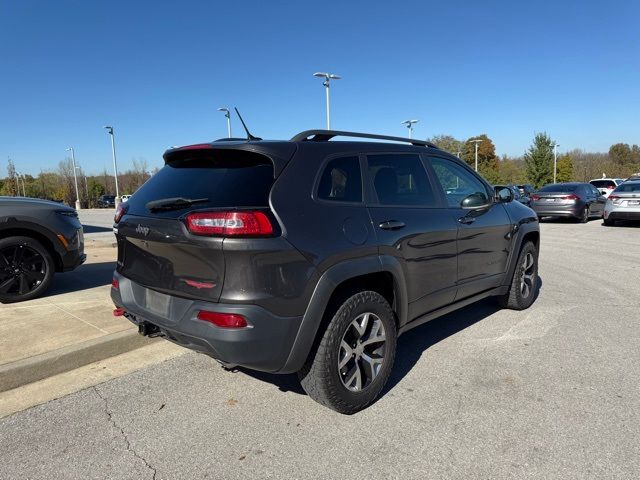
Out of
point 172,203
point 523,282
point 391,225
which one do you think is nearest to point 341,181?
point 391,225

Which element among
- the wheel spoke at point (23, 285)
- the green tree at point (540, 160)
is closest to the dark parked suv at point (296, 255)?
the wheel spoke at point (23, 285)

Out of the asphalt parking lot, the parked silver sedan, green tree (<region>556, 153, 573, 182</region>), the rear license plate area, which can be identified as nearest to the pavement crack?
the asphalt parking lot

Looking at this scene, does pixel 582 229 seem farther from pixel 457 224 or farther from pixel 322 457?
pixel 322 457

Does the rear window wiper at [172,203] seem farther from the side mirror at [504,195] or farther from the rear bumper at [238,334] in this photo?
the side mirror at [504,195]

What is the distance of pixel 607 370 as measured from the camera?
145 inches

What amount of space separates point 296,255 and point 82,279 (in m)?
5.35

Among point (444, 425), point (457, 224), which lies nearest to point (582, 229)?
point (457, 224)

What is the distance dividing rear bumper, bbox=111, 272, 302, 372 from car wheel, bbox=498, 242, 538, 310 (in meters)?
3.45

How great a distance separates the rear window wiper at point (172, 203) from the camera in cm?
279

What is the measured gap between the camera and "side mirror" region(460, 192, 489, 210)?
4086 millimetres

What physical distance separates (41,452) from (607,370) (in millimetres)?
4119

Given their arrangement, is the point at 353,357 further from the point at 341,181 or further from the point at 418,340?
the point at 418,340

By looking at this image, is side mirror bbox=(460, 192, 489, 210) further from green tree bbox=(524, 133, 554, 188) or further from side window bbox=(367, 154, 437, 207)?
green tree bbox=(524, 133, 554, 188)

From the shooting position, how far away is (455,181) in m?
4.25
